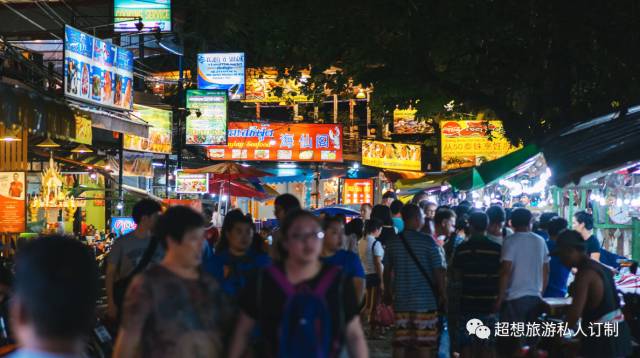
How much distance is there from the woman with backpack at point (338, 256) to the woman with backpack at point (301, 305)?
2.29 metres

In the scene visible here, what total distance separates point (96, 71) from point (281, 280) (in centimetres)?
1220

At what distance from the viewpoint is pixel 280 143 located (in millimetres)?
32062

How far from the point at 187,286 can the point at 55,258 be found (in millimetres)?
2388

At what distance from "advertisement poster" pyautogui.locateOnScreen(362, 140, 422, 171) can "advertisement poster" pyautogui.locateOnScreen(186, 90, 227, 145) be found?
8554mm

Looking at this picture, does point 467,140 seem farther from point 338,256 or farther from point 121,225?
point 338,256

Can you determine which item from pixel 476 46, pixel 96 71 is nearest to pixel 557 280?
pixel 476 46

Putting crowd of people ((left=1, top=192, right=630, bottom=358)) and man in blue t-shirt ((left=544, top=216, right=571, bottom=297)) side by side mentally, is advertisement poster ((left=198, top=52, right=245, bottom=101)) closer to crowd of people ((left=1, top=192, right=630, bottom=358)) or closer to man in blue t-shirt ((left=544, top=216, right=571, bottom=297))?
crowd of people ((left=1, top=192, right=630, bottom=358))

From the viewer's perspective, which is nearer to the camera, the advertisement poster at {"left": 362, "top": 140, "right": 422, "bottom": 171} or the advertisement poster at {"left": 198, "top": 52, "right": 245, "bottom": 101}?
the advertisement poster at {"left": 198, "top": 52, "right": 245, "bottom": 101}

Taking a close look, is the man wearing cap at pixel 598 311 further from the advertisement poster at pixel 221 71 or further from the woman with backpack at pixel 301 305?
the advertisement poster at pixel 221 71

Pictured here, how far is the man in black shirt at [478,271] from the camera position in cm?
885

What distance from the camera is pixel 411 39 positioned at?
1445 cm

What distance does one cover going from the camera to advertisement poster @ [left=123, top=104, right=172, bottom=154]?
2190 cm

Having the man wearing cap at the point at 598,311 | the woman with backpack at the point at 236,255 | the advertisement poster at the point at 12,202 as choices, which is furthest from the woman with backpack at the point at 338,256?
the advertisement poster at the point at 12,202

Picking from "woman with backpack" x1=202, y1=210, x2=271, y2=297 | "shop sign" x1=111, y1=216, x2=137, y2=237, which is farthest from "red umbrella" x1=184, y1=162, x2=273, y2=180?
"woman with backpack" x1=202, y1=210, x2=271, y2=297
